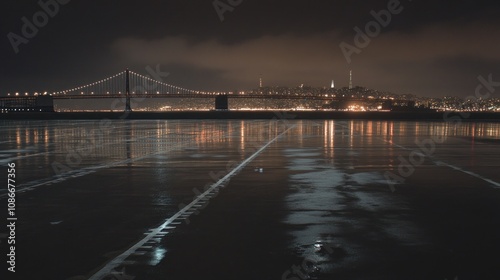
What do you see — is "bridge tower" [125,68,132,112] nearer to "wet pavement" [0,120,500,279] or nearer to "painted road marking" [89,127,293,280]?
"wet pavement" [0,120,500,279]

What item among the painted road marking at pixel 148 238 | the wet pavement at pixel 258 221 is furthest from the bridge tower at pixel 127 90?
the painted road marking at pixel 148 238

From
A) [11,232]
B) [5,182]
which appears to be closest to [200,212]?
[11,232]

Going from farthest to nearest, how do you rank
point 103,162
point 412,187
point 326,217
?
1. point 103,162
2. point 412,187
3. point 326,217

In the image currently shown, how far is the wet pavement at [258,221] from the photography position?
6441 millimetres

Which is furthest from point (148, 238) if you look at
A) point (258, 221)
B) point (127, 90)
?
point (127, 90)

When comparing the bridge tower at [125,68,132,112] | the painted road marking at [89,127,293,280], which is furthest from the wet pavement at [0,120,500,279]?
the bridge tower at [125,68,132,112]

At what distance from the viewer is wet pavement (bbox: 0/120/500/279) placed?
21.1ft

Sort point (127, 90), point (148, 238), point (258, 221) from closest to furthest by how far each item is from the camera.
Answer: point (148, 238), point (258, 221), point (127, 90)

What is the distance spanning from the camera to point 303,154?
847 inches

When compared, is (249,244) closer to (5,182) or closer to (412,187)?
(412,187)

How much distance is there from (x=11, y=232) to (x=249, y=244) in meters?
3.69

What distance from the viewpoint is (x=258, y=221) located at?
29.1ft

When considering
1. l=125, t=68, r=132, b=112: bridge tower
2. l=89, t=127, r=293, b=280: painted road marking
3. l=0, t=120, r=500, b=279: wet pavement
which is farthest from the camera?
l=125, t=68, r=132, b=112: bridge tower

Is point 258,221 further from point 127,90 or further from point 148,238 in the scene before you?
point 127,90
